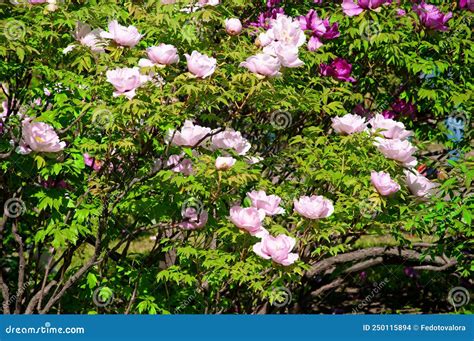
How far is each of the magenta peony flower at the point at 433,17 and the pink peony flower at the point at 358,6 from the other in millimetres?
363

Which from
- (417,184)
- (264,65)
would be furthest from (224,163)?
(417,184)

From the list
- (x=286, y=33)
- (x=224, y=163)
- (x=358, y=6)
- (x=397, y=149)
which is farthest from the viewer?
(x=358, y=6)

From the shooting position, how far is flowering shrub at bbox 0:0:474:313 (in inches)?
168

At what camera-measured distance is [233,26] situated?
15.3 ft

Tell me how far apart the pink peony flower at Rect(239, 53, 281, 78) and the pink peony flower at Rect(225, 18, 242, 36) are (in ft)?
1.69

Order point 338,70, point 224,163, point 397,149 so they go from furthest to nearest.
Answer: point 338,70
point 397,149
point 224,163

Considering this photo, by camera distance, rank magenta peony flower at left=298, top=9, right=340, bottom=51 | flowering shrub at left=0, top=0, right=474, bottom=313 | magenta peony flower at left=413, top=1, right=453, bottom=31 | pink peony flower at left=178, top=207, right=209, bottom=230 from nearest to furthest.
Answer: flowering shrub at left=0, top=0, right=474, bottom=313, pink peony flower at left=178, top=207, right=209, bottom=230, magenta peony flower at left=298, top=9, right=340, bottom=51, magenta peony flower at left=413, top=1, right=453, bottom=31

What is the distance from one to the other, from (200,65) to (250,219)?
0.83 meters

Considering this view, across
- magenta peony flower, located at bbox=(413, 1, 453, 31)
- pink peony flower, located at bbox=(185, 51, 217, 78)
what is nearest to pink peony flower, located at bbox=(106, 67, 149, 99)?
pink peony flower, located at bbox=(185, 51, 217, 78)

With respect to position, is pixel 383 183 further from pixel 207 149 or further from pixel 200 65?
pixel 200 65

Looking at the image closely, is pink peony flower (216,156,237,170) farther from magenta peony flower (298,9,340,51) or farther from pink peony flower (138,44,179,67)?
magenta peony flower (298,9,340,51)

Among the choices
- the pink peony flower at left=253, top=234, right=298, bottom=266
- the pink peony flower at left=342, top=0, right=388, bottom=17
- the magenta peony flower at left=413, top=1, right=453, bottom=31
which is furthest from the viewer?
the magenta peony flower at left=413, top=1, right=453, bottom=31

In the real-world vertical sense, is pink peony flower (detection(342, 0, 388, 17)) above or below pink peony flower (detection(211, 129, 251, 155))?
above

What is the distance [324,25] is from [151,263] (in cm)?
193
